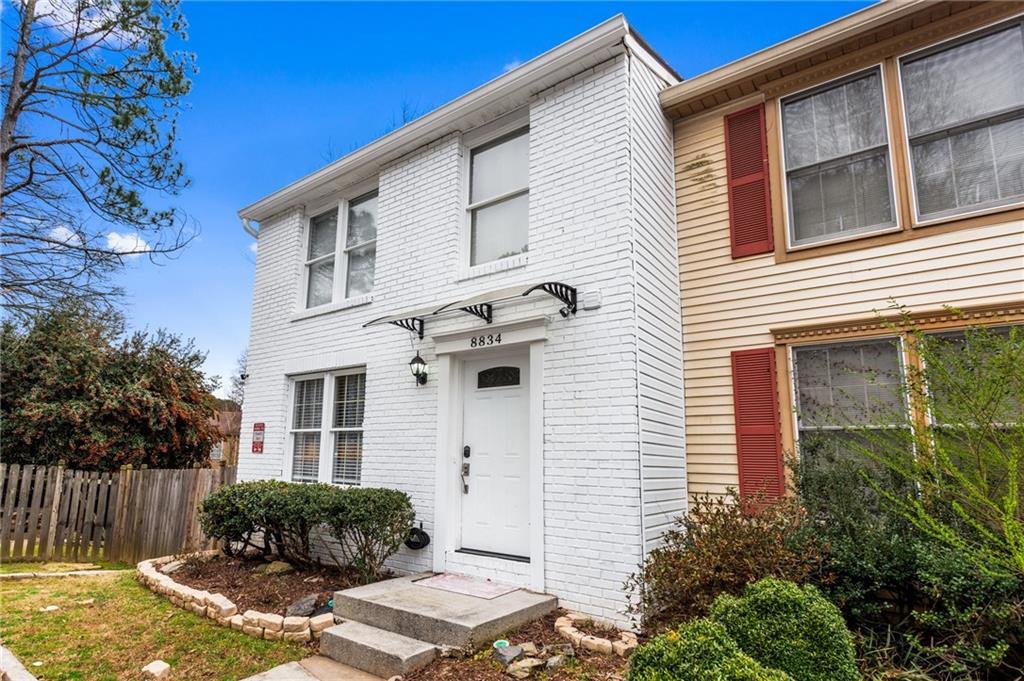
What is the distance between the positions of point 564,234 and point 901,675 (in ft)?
14.2

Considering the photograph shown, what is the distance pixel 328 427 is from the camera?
25.6 ft

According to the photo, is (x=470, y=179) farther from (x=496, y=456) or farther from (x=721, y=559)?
(x=721, y=559)

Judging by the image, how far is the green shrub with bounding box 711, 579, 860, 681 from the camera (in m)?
2.73

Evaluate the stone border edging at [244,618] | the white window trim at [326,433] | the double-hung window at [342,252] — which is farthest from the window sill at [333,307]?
the stone border edging at [244,618]

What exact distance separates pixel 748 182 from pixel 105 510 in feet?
35.1

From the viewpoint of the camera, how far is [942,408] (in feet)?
12.5

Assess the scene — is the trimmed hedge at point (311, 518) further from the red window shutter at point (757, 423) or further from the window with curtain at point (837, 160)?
the window with curtain at point (837, 160)

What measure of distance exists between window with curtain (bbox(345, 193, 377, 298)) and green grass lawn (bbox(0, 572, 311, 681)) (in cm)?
444

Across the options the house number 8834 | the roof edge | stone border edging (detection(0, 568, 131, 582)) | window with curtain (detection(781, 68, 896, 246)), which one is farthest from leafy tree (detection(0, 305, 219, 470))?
window with curtain (detection(781, 68, 896, 246))

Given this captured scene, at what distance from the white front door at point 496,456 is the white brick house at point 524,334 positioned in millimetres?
19

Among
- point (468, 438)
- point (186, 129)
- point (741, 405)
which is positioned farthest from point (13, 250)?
point (741, 405)

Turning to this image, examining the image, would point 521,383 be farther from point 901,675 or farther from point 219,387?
point 219,387

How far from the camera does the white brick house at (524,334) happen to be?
508cm

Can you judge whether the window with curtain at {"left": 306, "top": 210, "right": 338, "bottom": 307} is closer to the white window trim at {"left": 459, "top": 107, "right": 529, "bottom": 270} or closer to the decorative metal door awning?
the decorative metal door awning
